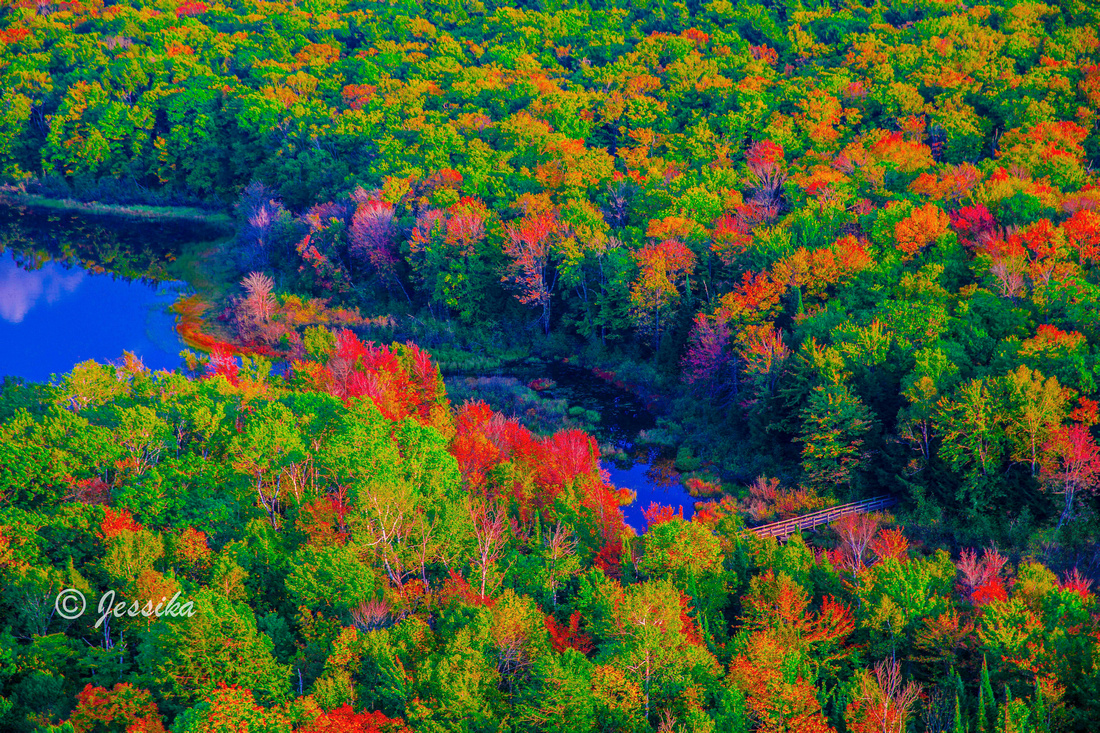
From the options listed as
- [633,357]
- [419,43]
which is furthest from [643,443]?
[419,43]

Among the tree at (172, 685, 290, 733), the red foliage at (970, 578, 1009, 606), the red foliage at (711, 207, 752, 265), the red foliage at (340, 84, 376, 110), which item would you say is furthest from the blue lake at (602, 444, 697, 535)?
the red foliage at (340, 84, 376, 110)

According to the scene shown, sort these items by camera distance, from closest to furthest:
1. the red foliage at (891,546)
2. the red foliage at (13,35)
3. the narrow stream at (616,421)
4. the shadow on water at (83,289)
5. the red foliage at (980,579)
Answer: the red foliage at (980,579) < the red foliage at (891,546) < the narrow stream at (616,421) < the shadow on water at (83,289) < the red foliage at (13,35)

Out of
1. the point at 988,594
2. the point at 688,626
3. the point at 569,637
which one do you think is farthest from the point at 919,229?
the point at 569,637

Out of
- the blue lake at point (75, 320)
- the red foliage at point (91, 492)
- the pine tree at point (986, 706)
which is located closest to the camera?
the pine tree at point (986, 706)

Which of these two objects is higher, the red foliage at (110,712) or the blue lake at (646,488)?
the red foliage at (110,712)

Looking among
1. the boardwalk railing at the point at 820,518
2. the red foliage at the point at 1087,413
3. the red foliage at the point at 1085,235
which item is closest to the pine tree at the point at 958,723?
the boardwalk railing at the point at 820,518

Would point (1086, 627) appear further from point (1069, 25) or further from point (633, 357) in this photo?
point (1069, 25)

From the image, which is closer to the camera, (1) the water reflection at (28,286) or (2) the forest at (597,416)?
(2) the forest at (597,416)

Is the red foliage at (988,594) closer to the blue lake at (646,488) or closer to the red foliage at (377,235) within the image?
the blue lake at (646,488)
